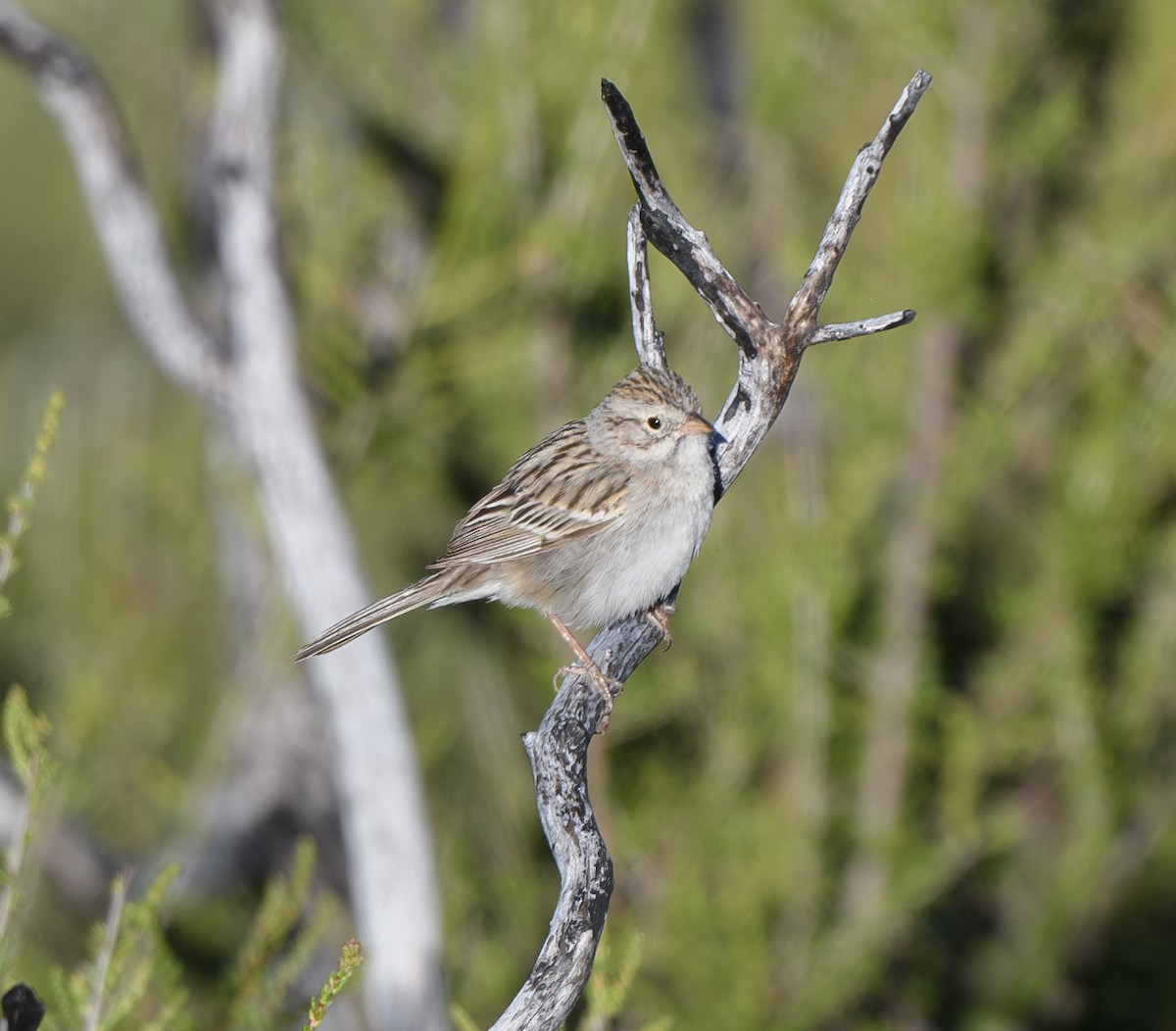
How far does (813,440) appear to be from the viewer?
422 cm

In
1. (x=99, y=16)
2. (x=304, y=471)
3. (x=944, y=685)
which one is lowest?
(x=944, y=685)

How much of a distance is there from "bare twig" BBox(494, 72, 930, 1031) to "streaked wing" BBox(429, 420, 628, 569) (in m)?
0.37

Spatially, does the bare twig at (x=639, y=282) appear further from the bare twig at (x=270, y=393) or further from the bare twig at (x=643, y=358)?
the bare twig at (x=270, y=393)

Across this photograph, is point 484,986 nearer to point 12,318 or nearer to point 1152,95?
point 1152,95

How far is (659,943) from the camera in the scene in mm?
4230

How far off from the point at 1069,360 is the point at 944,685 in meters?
1.19

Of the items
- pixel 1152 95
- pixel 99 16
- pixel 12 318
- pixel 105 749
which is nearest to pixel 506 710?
pixel 105 749

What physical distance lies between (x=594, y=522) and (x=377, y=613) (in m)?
0.56

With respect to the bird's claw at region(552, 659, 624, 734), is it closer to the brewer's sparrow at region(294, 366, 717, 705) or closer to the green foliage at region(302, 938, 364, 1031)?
the brewer's sparrow at region(294, 366, 717, 705)

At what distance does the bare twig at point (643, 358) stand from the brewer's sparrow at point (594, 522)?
11 cm

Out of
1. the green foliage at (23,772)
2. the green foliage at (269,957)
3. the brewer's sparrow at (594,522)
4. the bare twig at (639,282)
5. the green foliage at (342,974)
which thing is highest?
the bare twig at (639,282)

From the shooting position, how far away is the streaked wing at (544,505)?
11.1ft

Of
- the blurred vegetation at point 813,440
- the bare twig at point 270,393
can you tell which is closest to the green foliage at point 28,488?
the bare twig at point 270,393

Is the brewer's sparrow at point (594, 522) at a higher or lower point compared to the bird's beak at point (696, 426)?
lower
